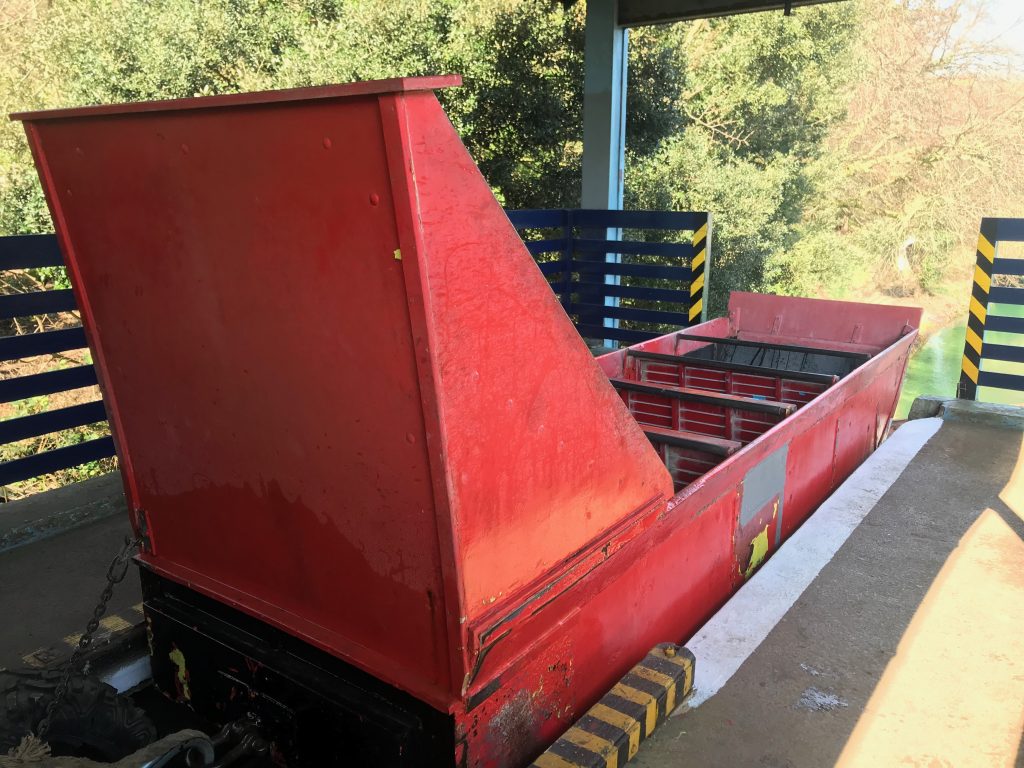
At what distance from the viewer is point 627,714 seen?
2.25 meters

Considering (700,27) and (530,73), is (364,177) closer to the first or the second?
(530,73)

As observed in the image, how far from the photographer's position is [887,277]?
78.9ft

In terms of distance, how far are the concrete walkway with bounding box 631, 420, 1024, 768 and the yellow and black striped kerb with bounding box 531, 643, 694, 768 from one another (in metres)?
0.10

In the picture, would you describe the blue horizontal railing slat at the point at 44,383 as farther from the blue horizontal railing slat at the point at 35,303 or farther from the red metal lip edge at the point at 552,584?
the red metal lip edge at the point at 552,584

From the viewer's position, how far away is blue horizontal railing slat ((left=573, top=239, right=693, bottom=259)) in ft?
25.5

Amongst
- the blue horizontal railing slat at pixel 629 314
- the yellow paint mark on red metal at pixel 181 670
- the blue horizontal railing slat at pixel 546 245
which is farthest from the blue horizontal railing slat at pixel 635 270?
the yellow paint mark on red metal at pixel 181 670

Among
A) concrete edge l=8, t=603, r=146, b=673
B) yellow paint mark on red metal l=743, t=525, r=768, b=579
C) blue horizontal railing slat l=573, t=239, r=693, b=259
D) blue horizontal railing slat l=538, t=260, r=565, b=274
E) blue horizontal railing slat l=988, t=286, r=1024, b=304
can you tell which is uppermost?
blue horizontal railing slat l=573, t=239, r=693, b=259

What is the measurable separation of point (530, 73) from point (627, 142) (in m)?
2.29

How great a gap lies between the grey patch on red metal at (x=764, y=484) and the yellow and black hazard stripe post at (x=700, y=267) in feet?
14.1

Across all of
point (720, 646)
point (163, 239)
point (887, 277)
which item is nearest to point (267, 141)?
point (163, 239)

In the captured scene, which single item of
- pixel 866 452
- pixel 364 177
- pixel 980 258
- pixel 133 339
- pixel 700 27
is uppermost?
pixel 700 27

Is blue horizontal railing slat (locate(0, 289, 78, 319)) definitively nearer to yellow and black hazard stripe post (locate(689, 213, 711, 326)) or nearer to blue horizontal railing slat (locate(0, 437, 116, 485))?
blue horizontal railing slat (locate(0, 437, 116, 485))

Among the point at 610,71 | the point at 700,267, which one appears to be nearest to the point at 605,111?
the point at 610,71

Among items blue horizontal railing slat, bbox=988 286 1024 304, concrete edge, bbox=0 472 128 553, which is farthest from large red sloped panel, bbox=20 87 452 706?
blue horizontal railing slat, bbox=988 286 1024 304
